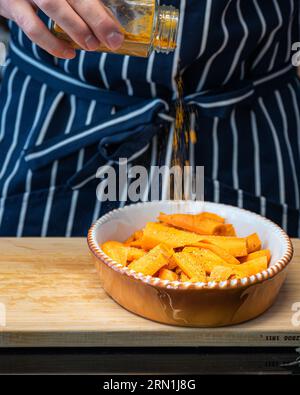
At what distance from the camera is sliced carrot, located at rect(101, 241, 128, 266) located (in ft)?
3.12

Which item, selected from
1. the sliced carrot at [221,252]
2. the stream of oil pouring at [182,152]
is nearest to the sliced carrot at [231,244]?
the sliced carrot at [221,252]

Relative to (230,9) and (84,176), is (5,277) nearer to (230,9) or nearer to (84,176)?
(84,176)

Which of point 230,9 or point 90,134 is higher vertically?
point 230,9

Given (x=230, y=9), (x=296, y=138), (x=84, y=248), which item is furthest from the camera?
(x=296, y=138)

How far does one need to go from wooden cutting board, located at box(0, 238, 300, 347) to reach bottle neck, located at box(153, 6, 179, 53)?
0.38 metres

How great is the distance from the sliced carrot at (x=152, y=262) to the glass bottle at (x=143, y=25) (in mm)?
300

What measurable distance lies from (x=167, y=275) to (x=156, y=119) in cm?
46

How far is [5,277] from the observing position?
987 mm

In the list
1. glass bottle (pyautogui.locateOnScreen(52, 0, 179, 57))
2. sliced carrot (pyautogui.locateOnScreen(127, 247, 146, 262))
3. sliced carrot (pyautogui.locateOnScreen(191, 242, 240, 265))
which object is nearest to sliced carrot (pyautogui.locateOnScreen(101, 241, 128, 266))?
sliced carrot (pyautogui.locateOnScreen(127, 247, 146, 262))

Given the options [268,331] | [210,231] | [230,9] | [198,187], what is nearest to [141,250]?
[210,231]

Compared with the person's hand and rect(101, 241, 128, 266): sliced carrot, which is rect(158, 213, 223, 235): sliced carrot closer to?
rect(101, 241, 128, 266): sliced carrot

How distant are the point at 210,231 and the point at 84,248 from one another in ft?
0.75

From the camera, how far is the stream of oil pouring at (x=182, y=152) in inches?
49.6
